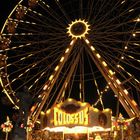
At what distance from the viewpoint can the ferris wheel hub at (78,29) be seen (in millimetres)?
20094

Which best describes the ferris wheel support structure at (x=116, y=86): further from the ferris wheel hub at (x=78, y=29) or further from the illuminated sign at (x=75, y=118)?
the illuminated sign at (x=75, y=118)

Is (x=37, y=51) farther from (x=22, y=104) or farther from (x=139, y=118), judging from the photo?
(x=22, y=104)

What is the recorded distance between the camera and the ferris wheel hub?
20094 mm

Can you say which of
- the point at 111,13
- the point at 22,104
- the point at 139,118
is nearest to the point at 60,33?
the point at 111,13

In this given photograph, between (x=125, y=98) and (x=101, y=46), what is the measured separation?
319 cm

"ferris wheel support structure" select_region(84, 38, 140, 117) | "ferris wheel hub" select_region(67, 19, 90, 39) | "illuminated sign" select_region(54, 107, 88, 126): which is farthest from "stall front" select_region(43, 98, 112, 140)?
"ferris wheel hub" select_region(67, 19, 90, 39)

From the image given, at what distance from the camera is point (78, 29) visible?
20.2m

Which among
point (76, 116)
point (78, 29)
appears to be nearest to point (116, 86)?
point (76, 116)

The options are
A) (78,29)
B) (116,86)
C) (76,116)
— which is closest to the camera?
(76,116)

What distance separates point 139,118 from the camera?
16922mm

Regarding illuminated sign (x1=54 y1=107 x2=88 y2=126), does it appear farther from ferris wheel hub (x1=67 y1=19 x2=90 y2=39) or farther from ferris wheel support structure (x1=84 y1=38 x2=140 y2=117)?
ferris wheel hub (x1=67 y1=19 x2=90 y2=39)

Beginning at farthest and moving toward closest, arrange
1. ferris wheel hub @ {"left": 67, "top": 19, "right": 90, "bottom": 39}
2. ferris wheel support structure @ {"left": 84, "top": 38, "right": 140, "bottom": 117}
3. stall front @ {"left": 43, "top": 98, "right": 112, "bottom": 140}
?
ferris wheel hub @ {"left": 67, "top": 19, "right": 90, "bottom": 39}, ferris wheel support structure @ {"left": 84, "top": 38, "right": 140, "bottom": 117}, stall front @ {"left": 43, "top": 98, "right": 112, "bottom": 140}

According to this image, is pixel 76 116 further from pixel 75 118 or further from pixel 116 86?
pixel 116 86

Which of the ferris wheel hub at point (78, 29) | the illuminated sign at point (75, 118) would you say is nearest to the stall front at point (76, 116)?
the illuminated sign at point (75, 118)
